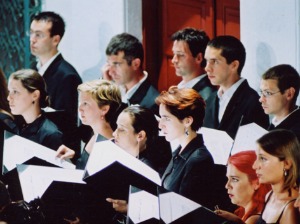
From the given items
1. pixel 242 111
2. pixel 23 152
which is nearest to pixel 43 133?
pixel 23 152

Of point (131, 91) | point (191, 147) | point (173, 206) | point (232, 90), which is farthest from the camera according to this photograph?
point (131, 91)

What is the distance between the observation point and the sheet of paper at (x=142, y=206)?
5.14 meters

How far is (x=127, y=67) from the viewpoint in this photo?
6.84 metres

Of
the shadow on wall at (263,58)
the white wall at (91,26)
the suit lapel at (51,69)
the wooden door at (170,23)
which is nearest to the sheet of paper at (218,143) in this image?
the shadow on wall at (263,58)

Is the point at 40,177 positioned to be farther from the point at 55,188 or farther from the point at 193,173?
the point at 193,173

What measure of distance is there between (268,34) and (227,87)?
53 cm

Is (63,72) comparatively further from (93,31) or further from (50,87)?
(93,31)

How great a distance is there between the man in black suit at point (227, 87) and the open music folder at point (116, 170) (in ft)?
3.10

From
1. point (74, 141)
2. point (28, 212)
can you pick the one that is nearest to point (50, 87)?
point (74, 141)

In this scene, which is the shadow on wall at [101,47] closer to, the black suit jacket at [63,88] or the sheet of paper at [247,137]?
the black suit jacket at [63,88]

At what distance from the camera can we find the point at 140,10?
25.5 feet

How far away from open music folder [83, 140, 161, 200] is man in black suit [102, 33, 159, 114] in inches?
59.0

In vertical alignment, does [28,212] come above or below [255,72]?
below

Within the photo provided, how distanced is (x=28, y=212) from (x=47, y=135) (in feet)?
6.28
